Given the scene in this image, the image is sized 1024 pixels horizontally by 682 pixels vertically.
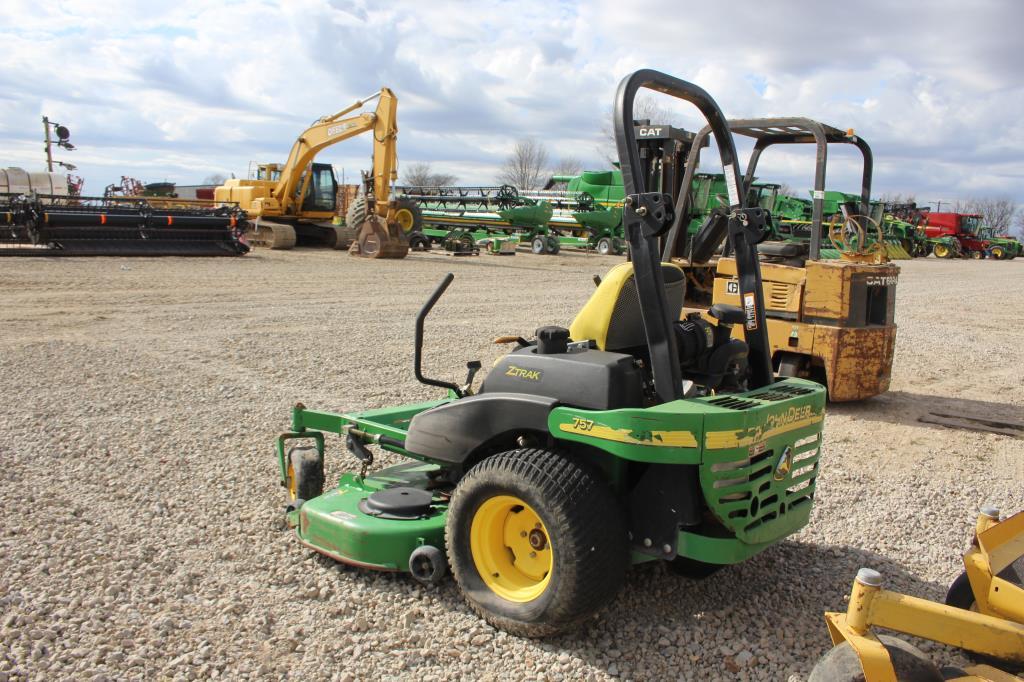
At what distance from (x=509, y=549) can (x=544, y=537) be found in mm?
238

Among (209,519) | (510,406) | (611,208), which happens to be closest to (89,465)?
(209,519)

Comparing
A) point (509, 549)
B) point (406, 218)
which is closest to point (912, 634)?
point (509, 549)

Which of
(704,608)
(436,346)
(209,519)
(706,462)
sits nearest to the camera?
(706,462)

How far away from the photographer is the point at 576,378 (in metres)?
3.28

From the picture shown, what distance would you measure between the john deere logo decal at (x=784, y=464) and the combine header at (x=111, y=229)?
58.1 feet

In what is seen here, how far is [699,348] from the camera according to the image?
3.70 meters

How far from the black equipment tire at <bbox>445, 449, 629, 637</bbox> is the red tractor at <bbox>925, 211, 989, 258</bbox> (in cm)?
4224

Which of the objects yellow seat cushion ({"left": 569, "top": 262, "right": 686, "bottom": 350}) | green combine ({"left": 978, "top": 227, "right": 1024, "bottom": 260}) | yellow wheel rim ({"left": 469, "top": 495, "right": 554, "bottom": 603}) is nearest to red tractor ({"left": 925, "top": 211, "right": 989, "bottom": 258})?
green combine ({"left": 978, "top": 227, "right": 1024, "bottom": 260})

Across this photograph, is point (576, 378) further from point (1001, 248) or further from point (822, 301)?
point (1001, 248)

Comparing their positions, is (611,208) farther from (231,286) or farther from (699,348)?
(699,348)

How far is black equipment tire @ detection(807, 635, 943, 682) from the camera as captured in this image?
2.32m

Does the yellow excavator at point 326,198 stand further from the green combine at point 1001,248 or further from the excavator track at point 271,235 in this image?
the green combine at point 1001,248

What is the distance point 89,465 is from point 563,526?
3459mm

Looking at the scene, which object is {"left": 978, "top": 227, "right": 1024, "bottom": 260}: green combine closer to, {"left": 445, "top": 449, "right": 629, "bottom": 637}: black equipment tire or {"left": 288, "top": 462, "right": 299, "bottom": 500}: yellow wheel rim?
{"left": 288, "top": 462, "right": 299, "bottom": 500}: yellow wheel rim
